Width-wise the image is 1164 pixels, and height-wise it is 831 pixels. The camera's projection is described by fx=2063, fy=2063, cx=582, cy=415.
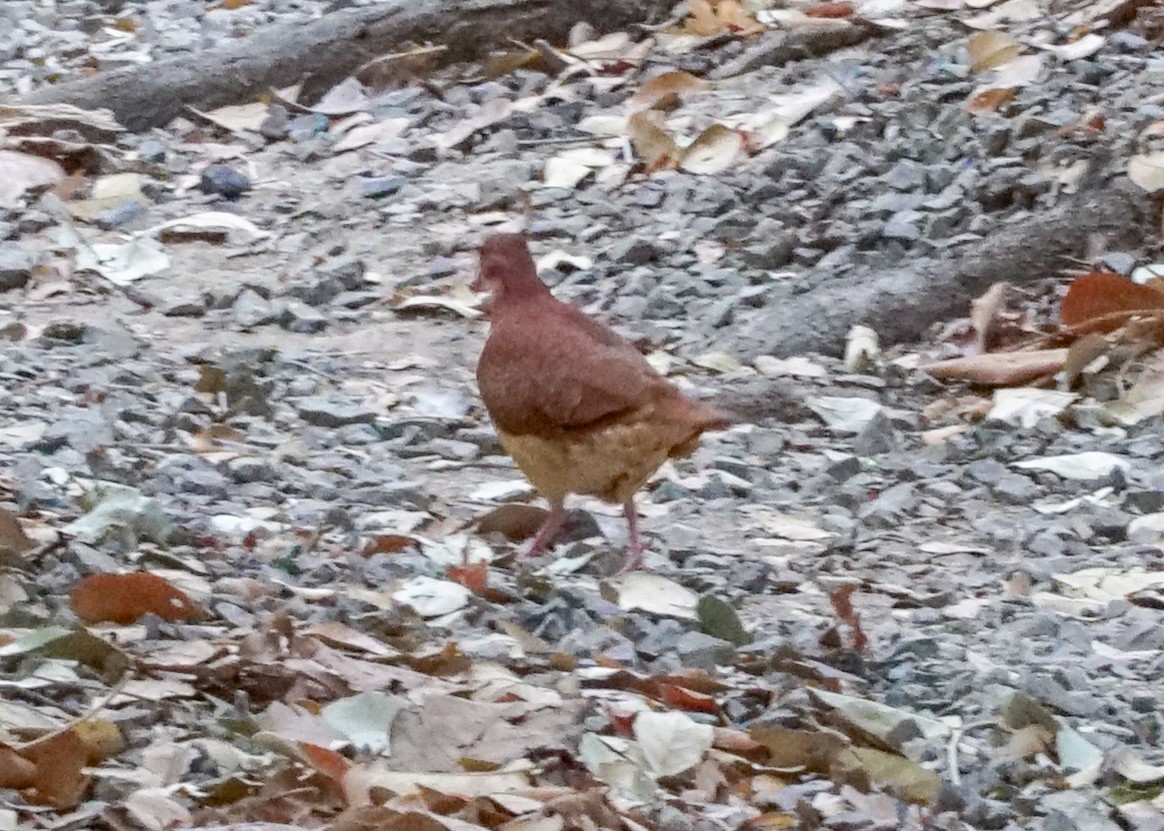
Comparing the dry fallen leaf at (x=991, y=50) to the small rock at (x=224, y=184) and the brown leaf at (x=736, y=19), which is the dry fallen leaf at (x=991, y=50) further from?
the small rock at (x=224, y=184)

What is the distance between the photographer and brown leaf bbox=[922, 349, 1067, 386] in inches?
195

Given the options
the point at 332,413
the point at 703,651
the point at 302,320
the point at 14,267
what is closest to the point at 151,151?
the point at 14,267

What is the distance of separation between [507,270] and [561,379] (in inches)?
18.7

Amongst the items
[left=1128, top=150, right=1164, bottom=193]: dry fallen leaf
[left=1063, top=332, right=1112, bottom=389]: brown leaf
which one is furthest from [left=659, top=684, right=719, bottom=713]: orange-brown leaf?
[left=1128, top=150, right=1164, bottom=193]: dry fallen leaf

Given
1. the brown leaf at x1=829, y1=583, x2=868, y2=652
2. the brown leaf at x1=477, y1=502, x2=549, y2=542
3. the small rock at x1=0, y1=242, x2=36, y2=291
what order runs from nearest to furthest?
1. the brown leaf at x1=829, y1=583, x2=868, y2=652
2. the brown leaf at x1=477, y1=502, x2=549, y2=542
3. the small rock at x1=0, y1=242, x2=36, y2=291

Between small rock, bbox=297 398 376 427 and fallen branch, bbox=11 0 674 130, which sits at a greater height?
fallen branch, bbox=11 0 674 130

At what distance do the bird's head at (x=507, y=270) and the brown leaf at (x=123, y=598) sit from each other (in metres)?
1.35

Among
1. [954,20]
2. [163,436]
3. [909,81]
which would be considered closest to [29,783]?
[163,436]

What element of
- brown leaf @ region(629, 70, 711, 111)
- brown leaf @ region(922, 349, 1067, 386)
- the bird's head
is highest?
the bird's head

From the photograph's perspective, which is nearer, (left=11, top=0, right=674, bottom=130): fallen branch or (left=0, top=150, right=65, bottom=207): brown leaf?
(left=0, top=150, right=65, bottom=207): brown leaf

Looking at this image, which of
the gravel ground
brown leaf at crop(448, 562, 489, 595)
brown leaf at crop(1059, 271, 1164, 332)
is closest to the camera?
the gravel ground

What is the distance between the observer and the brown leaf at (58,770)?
238 cm

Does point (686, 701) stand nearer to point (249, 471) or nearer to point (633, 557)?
point (633, 557)

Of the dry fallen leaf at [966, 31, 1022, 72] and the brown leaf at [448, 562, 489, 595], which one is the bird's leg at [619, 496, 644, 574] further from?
the dry fallen leaf at [966, 31, 1022, 72]
